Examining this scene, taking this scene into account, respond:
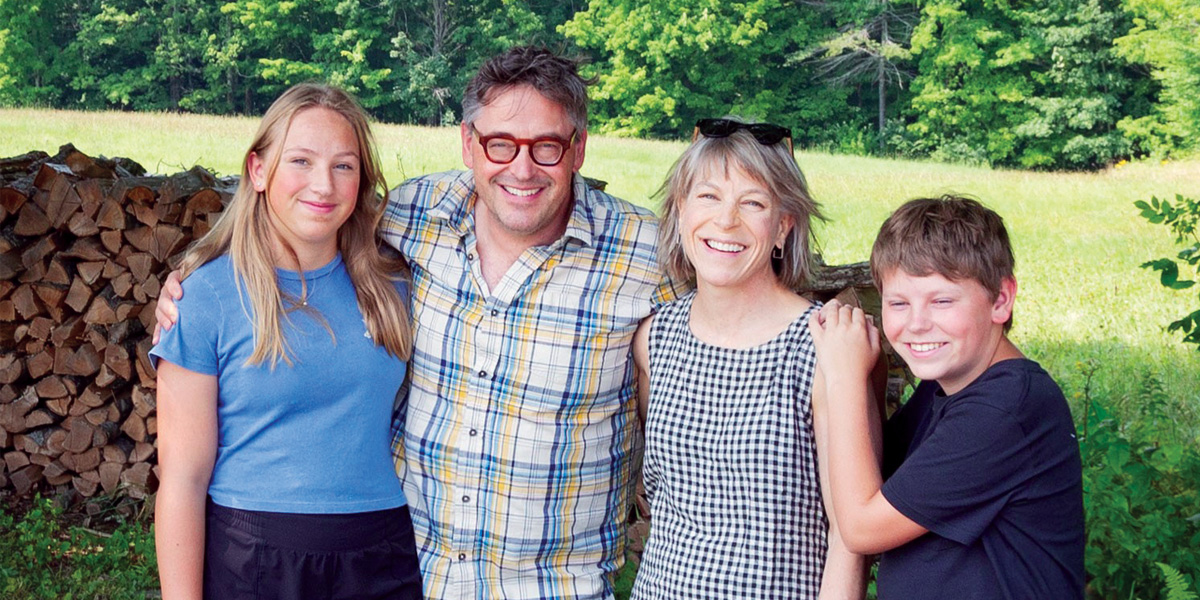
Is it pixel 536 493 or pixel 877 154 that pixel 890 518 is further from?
pixel 877 154

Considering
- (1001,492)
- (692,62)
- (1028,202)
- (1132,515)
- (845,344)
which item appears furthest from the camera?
(692,62)

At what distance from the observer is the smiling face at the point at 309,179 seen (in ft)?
6.75

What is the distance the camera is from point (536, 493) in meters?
2.20

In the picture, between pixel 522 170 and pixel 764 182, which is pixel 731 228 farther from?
pixel 522 170

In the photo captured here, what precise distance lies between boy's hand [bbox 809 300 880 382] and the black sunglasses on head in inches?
13.8

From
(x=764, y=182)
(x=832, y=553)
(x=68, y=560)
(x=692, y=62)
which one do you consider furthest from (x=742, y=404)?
(x=692, y=62)

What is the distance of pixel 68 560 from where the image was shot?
4.31m

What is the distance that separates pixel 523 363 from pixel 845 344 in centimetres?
68

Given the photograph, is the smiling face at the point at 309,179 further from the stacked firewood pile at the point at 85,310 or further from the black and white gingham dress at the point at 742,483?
the stacked firewood pile at the point at 85,310

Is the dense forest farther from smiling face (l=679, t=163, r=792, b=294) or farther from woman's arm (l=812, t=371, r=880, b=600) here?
woman's arm (l=812, t=371, r=880, b=600)

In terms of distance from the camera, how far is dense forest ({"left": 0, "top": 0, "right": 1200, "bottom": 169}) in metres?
21.1

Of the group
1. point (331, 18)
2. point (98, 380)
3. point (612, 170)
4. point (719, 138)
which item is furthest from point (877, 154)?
point (719, 138)

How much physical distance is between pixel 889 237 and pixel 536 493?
89 centimetres

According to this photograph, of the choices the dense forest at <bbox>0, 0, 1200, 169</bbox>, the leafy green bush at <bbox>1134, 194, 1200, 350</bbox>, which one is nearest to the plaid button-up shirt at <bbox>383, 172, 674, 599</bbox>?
the leafy green bush at <bbox>1134, 194, 1200, 350</bbox>
